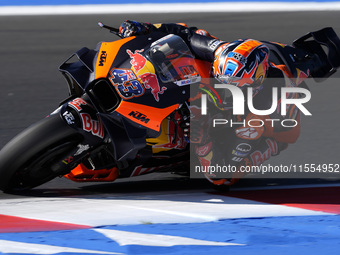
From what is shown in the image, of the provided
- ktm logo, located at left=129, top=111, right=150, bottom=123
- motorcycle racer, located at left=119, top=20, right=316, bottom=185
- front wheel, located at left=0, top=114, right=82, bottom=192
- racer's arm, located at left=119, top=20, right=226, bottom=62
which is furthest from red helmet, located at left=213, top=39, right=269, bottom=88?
front wheel, located at left=0, top=114, right=82, bottom=192

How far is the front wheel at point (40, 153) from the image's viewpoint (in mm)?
4691

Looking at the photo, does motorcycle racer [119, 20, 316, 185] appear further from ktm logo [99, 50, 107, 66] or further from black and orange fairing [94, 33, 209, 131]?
ktm logo [99, 50, 107, 66]

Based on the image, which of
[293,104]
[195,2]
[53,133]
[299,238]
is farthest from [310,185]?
[195,2]

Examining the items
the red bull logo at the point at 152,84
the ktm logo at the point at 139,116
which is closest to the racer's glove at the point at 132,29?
the red bull logo at the point at 152,84

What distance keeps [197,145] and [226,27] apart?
6.78m

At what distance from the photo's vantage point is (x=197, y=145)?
4.90 meters

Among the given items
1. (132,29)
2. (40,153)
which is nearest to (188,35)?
(132,29)

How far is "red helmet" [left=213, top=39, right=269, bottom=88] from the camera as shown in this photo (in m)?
4.59

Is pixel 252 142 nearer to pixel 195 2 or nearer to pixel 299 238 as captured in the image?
pixel 299 238

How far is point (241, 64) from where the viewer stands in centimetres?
459

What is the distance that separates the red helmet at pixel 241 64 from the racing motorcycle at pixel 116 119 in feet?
0.82

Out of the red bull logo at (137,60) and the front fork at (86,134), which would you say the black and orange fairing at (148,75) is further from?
the front fork at (86,134)

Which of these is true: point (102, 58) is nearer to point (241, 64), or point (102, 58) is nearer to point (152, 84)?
point (152, 84)

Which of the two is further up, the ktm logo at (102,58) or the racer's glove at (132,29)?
the racer's glove at (132,29)
